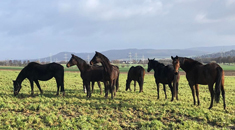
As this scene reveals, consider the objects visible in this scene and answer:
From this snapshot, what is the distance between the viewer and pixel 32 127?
235 inches

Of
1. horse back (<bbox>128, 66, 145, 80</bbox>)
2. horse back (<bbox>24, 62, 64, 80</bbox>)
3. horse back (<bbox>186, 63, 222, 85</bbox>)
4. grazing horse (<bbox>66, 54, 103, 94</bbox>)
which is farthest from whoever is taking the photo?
horse back (<bbox>128, 66, 145, 80</bbox>)

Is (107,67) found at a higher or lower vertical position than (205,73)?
higher

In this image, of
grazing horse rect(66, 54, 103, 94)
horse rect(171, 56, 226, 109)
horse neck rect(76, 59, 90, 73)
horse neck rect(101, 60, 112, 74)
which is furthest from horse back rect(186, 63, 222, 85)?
horse neck rect(76, 59, 90, 73)

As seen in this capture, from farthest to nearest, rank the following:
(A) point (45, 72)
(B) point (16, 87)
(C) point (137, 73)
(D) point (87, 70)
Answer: (C) point (137, 73) → (D) point (87, 70) → (A) point (45, 72) → (B) point (16, 87)

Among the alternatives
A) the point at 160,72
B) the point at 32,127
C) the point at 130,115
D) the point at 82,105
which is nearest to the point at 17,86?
the point at 82,105

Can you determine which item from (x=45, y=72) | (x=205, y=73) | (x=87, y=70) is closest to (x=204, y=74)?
(x=205, y=73)

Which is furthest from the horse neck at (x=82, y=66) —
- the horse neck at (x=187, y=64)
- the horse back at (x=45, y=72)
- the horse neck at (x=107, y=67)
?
the horse neck at (x=187, y=64)

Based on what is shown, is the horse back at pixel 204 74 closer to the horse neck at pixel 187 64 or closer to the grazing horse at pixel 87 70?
the horse neck at pixel 187 64

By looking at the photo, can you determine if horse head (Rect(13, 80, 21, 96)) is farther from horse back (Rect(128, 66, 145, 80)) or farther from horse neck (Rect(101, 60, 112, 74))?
horse back (Rect(128, 66, 145, 80))

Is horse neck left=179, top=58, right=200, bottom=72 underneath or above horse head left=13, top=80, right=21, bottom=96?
above

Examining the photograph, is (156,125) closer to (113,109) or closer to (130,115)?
(130,115)

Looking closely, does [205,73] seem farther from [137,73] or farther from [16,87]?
[16,87]

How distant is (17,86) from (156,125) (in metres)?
8.86

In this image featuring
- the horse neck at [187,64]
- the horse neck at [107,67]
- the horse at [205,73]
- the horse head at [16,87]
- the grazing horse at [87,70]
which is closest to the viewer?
the horse at [205,73]
